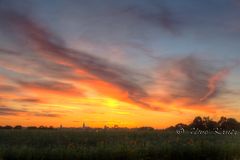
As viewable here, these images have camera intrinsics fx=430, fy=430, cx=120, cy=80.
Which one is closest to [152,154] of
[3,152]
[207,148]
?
[207,148]

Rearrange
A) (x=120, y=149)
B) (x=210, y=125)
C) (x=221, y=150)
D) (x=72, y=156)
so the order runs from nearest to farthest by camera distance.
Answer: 1. (x=72, y=156)
2. (x=120, y=149)
3. (x=221, y=150)
4. (x=210, y=125)

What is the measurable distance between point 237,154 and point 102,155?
8.03m

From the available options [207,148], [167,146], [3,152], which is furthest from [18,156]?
[207,148]

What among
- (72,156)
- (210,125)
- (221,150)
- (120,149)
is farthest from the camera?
(210,125)

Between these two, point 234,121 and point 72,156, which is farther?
point 234,121

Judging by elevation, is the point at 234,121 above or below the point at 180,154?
above

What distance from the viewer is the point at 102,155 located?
950 inches

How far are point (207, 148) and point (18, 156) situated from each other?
1179 centimetres

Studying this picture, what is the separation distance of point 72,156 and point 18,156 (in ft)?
9.71

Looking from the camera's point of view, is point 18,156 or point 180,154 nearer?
point 18,156

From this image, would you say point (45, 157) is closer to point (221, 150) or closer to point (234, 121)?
point (221, 150)

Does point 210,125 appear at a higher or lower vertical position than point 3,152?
higher

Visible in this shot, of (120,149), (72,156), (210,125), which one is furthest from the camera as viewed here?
(210,125)

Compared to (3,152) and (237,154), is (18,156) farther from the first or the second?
(237,154)
